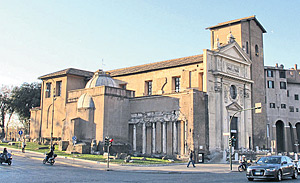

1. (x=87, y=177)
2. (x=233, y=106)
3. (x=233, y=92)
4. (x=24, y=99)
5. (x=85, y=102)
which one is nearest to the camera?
(x=87, y=177)

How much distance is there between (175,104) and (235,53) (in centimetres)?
1252

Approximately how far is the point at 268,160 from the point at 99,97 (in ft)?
78.9

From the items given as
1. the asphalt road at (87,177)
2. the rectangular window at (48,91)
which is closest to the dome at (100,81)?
the rectangular window at (48,91)

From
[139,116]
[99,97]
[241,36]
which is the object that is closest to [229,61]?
[241,36]

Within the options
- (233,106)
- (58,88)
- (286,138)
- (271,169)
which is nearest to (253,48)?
(233,106)

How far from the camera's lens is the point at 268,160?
61.1 ft

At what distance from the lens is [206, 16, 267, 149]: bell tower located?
46812 mm

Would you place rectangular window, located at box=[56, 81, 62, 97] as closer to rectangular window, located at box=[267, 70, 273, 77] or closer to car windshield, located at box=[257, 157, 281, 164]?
rectangular window, located at box=[267, 70, 273, 77]

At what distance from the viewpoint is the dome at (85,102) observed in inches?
1555

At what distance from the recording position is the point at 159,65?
145 feet

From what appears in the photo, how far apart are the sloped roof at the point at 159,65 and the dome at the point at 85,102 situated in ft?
28.7

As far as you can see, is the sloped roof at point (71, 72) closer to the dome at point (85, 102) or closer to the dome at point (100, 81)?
the dome at point (100, 81)

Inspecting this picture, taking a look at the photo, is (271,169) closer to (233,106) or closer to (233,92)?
(233,106)

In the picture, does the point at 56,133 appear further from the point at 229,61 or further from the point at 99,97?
the point at 229,61
